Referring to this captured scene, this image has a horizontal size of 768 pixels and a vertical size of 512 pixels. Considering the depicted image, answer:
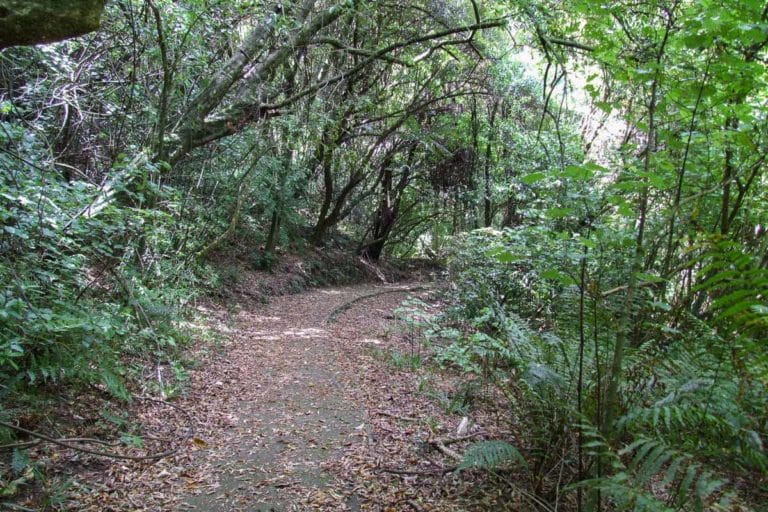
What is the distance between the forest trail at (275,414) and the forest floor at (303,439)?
16 millimetres

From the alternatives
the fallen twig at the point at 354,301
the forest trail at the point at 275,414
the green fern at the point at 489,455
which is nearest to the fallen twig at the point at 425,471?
A: the forest trail at the point at 275,414

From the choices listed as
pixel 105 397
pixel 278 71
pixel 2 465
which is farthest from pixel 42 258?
pixel 278 71

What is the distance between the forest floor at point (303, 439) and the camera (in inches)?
130

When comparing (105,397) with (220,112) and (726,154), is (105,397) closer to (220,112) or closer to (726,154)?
(220,112)

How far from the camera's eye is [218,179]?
1009 cm

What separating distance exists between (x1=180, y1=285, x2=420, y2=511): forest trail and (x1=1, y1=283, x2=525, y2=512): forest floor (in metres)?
0.02

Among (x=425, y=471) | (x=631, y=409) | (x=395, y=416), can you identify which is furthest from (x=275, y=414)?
(x=631, y=409)

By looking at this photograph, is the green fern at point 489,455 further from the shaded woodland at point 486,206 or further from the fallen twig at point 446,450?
the fallen twig at point 446,450

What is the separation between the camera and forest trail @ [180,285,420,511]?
11.5 ft

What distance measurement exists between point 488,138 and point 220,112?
9.17 metres

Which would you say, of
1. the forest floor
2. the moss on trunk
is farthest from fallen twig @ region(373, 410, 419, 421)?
the moss on trunk

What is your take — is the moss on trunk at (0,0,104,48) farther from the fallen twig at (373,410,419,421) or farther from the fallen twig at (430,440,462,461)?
the fallen twig at (373,410,419,421)

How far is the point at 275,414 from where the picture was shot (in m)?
4.92

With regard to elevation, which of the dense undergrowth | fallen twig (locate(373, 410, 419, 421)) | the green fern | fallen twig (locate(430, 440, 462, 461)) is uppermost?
the dense undergrowth
